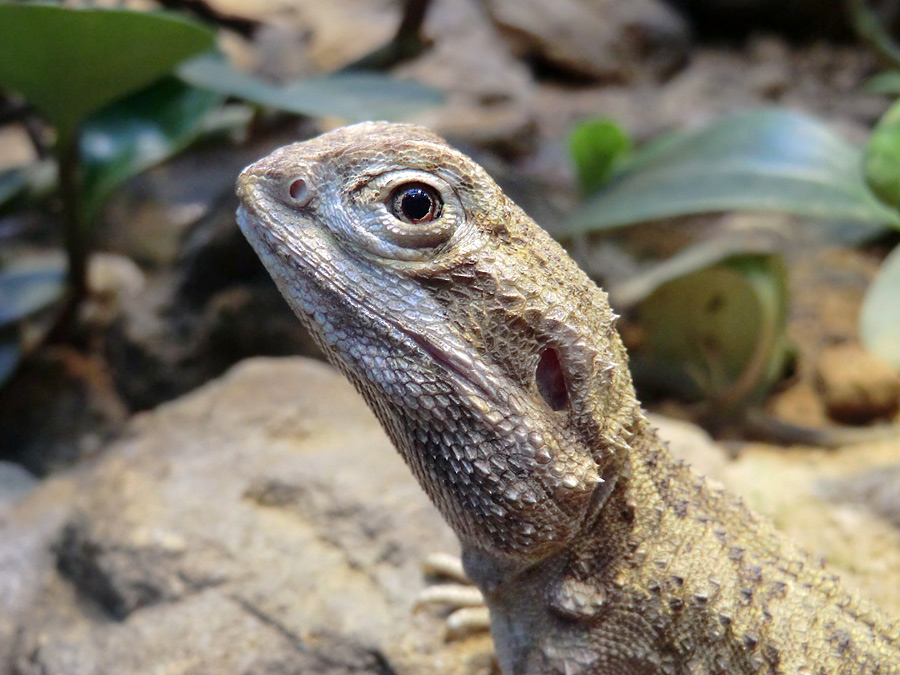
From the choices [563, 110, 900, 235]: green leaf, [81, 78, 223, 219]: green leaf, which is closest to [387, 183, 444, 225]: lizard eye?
[563, 110, 900, 235]: green leaf

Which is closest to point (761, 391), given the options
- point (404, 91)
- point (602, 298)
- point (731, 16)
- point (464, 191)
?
point (404, 91)

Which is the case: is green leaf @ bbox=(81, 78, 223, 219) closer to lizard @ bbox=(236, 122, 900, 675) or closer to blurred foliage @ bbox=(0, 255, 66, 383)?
blurred foliage @ bbox=(0, 255, 66, 383)

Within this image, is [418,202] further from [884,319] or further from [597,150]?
[597,150]

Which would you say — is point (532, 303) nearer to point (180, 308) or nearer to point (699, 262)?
point (699, 262)

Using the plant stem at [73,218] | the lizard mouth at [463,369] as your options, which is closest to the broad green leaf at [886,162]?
the lizard mouth at [463,369]

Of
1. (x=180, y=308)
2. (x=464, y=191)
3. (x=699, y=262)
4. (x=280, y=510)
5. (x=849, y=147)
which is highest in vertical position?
(x=464, y=191)

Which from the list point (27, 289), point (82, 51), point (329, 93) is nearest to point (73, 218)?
point (27, 289)
